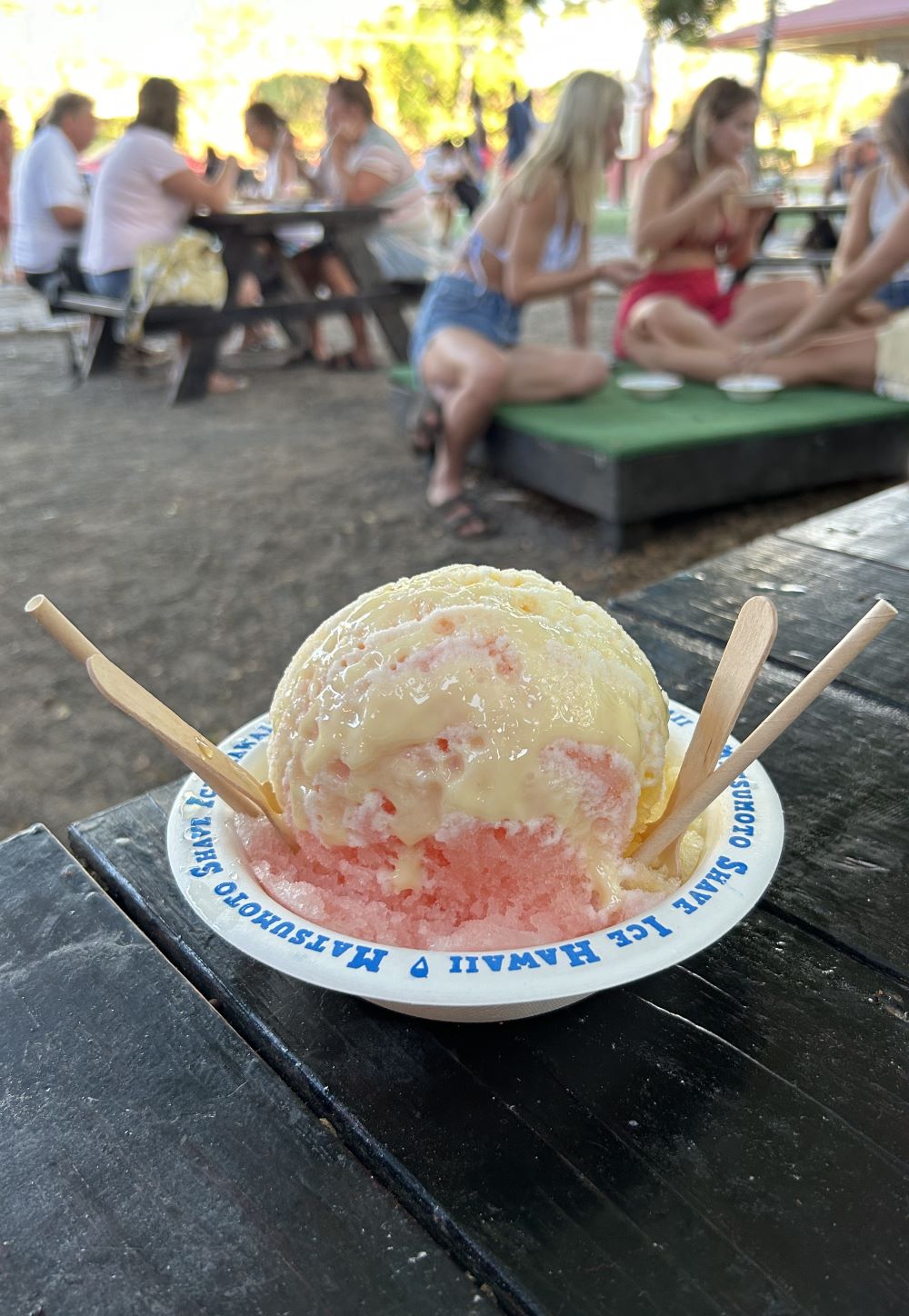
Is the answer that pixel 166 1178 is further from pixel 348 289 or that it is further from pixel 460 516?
pixel 348 289

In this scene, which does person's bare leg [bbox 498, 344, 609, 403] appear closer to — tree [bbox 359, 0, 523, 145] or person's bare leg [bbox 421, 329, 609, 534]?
person's bare leg [bbox 421, 329, 609, 534]

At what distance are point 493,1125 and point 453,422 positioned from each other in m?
3.36

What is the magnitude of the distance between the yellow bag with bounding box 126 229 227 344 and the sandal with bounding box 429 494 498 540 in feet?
8.35

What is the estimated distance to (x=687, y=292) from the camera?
436cm

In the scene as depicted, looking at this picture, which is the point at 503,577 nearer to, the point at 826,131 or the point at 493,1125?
the point at 493,1125

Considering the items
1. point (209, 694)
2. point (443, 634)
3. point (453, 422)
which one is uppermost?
point (443, 634)

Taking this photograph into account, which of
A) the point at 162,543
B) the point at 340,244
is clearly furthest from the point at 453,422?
the point at 340,244

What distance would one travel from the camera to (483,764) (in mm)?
615

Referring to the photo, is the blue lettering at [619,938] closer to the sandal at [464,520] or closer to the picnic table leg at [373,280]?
the sandal at [464,520]

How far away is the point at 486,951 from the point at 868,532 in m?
1.30

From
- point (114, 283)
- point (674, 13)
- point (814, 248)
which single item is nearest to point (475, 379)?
point (114, 283)

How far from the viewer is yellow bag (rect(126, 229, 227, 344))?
5242 millimetres

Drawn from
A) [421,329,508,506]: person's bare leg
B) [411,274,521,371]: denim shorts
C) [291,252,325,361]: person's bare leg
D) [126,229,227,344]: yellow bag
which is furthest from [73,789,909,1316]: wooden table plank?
[291,252,325,361]: person's bare leg

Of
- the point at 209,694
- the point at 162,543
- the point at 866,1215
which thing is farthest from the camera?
the point at 162,543
